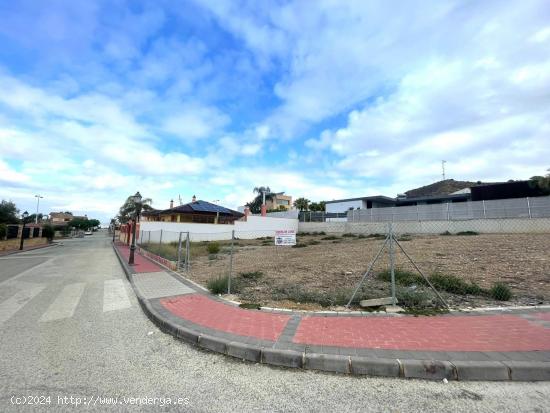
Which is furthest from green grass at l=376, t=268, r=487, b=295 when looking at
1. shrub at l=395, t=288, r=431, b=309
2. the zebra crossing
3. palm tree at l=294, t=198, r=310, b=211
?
palm tree at l=294, t=198, r=310, b=211

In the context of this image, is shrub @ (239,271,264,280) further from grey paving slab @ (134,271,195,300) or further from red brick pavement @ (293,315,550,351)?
red brick pavement @ (293,315,550,351)

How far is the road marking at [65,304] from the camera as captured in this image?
19.9 feet

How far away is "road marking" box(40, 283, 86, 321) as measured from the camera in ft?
19.9

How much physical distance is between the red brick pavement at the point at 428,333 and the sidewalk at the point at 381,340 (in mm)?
13

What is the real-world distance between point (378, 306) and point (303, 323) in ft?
5.89

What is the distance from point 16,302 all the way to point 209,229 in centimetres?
2594

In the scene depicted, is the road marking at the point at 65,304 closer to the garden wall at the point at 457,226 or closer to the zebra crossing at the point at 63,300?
the zebra crossing at the point at 63,300

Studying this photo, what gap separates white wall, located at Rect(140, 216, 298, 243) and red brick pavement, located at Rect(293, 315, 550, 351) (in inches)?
708

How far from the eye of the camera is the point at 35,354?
4137mm

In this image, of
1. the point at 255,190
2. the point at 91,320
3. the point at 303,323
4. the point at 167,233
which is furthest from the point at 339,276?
the point at 255,190

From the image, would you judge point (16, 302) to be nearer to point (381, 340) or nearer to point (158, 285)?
point (158, 285)

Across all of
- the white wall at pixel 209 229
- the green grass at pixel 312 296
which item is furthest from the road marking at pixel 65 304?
the white wall at pixel 209 229

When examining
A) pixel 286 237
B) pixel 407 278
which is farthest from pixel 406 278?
pixel 286 237

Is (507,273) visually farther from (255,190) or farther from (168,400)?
(255,190)
